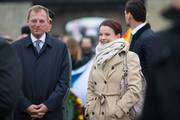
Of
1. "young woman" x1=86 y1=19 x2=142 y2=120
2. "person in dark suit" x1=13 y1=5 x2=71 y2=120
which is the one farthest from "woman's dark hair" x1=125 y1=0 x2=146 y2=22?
"person in dark suit" x1=13 y1=5 x2=71 y2=120

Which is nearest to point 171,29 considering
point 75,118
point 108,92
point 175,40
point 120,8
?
point 175,40

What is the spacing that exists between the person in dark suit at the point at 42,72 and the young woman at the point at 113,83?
362mm

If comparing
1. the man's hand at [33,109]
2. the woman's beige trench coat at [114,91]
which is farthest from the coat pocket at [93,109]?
the man's hand at [33,109]

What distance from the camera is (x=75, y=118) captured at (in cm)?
1048

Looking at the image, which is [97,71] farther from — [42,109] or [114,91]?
[42,109]

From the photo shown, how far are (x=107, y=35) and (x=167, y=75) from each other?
13.1 ft

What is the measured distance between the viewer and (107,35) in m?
7.77

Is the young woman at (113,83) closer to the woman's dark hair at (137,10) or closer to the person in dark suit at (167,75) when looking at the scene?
the woman's dark hair at (137,10)

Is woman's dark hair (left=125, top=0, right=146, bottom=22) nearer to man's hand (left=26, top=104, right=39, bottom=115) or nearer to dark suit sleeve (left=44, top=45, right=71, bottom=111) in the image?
dark suit sleeve (left=44, top=45, right=71, bottom=111)

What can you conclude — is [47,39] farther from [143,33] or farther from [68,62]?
[143,33]

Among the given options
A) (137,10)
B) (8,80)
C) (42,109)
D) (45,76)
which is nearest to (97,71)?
(45,76)

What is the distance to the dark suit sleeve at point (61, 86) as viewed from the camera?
7.68 meters

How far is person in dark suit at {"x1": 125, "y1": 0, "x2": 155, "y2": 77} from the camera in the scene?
25.9 ft

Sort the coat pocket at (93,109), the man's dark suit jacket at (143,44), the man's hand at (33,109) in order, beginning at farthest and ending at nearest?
the man's dark suit jacket at (143,44)
the man's hand at (33,109)
the coat pocket at (93,109)
